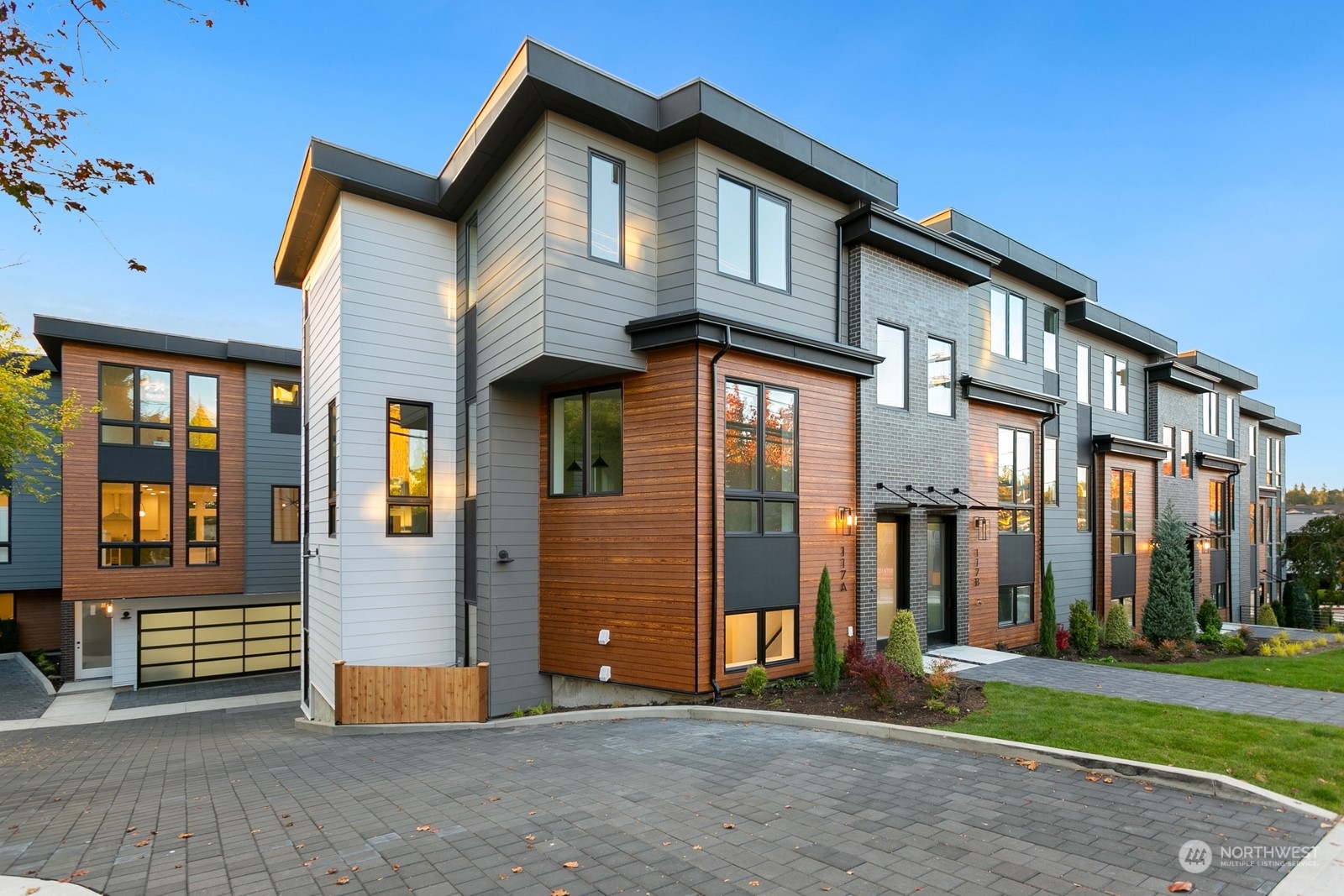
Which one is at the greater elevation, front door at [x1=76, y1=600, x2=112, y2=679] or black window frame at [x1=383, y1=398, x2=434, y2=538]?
black window frame at [x1=383, y1=398, x2=434, y2=538]

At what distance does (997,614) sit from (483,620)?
36.7 ft

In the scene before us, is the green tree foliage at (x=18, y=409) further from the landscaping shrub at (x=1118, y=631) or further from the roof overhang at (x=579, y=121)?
the landscaping shrub at (x=1118, y=631)

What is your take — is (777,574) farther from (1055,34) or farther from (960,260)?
(1055,34)

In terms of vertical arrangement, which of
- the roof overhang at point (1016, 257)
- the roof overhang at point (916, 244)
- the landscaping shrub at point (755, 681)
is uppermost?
the roof overhang at point (1016, 257)

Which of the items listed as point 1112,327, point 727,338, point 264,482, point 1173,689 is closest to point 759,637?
point 727,338

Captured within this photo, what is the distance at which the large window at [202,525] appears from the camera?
2108cm

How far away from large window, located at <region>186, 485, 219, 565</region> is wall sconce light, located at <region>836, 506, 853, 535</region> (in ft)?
63.3

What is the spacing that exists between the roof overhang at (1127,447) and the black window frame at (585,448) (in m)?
14.9

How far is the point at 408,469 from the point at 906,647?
358 inches

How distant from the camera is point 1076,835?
16.8ft

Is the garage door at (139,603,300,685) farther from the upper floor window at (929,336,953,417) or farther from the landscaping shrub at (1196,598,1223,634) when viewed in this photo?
the landscaping shrub at (1196,598,1223,634)

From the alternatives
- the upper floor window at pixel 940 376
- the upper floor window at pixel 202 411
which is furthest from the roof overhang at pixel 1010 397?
the upper floor window at pixel 202 411

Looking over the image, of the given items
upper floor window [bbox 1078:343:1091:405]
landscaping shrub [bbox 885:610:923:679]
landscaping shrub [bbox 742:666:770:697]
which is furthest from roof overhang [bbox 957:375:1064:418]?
landscaping shrub [bbox 742:666:770:697]

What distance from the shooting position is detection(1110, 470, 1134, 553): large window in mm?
19547
